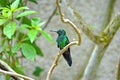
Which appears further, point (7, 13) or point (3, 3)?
point (3, 3)

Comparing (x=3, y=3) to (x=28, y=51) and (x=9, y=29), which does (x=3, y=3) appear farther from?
(x=9, y=29)

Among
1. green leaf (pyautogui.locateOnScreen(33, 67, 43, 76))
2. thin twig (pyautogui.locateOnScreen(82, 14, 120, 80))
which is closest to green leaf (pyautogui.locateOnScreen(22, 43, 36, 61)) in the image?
thin twig (pyautogui.locateOnScreen(82, 14, 120, 80))

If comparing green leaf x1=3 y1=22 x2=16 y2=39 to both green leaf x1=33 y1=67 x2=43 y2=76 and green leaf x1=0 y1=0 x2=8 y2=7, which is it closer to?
green leaf x1=0 y1=0 x2=8 y2=7

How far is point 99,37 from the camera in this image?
2002 millimetres

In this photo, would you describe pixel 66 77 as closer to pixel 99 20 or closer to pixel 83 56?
pixel 83 56

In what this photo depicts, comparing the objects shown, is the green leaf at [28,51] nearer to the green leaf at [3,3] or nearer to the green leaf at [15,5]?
the green leaf at [15,5]

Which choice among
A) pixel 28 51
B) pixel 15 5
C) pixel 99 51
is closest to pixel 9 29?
pixel 15 5

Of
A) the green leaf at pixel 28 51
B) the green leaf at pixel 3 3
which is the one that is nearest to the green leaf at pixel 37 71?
the green leaf at pixel 3 3

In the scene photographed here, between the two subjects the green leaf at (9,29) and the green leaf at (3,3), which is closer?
the green leaf at (9,29)

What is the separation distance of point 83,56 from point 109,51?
22 centimetres

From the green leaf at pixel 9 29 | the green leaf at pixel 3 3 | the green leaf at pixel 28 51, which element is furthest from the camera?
the green leaf at pixel 3 3

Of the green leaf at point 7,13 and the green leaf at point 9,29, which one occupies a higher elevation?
the green leaf at point 7,13

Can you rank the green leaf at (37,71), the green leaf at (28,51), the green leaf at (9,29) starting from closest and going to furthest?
the green leaf at (9,29)
the green leaf at (28,51)
the green leaf at (37,71)

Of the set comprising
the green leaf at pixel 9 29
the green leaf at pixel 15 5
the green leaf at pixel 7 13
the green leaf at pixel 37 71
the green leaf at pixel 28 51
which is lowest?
the green leaf at pixel 37 71
